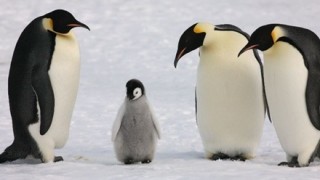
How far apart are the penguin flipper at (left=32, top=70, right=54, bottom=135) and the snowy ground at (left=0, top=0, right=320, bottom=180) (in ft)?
0.91

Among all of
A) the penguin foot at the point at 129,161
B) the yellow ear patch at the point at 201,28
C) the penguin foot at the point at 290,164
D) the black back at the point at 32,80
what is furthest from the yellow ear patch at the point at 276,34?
the black back at the point at 32,80

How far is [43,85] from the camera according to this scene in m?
5.49

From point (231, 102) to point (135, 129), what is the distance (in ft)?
2.27

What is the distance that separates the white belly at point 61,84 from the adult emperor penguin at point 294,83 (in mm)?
1095

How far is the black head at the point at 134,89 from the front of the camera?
5402 millimetres

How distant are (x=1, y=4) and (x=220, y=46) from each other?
927 cm

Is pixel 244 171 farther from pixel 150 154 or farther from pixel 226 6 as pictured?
pixel 226 6

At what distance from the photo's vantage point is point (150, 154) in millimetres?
5527

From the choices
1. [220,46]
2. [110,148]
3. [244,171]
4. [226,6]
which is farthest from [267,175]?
[226,6]

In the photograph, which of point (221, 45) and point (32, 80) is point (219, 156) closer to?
point (221, 45)

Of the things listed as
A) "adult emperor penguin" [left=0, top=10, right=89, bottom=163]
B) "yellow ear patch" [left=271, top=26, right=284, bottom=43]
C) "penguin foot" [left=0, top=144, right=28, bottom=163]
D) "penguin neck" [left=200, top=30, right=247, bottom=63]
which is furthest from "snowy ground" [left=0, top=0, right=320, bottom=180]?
"yellow ear patch" [left=271, top=26, right=284, bottom=43]

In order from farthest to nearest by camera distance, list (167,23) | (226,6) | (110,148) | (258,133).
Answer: (226,6) → (167,23) → (110,148) → (258,133)

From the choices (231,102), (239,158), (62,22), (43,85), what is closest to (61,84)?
(43,85)

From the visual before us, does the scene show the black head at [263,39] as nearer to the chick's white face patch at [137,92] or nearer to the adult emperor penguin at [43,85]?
the chick's white face patch at [137,92]
